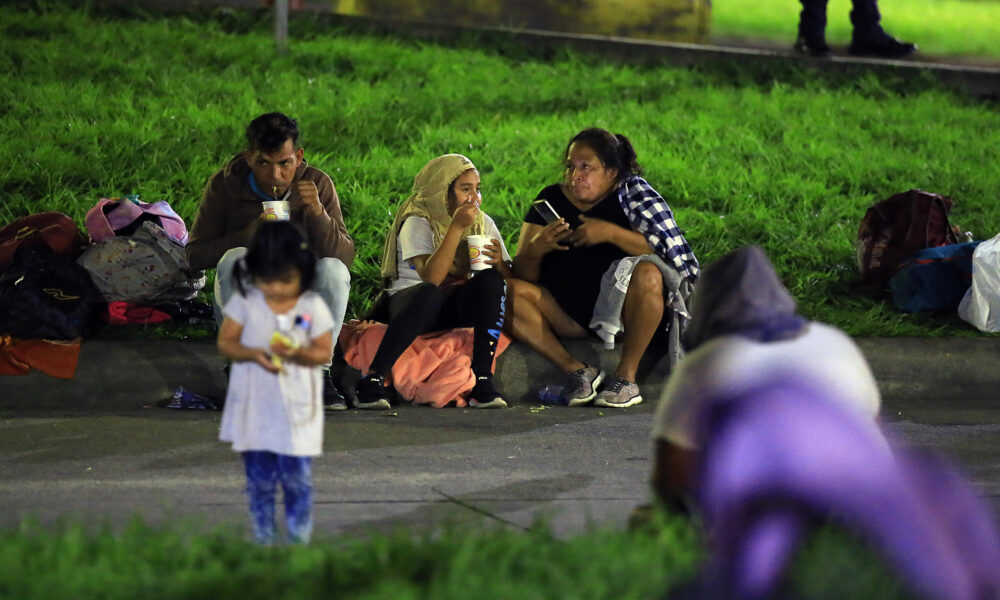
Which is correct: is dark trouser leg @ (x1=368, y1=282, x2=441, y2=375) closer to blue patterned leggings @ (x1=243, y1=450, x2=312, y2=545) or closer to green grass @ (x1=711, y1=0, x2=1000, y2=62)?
blue patterned leggings @ (x1=243, y1=450, x2=312, y2=545)

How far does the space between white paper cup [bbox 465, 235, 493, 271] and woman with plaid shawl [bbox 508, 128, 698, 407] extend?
0.36 metres

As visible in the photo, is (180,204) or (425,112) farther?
(425,112)

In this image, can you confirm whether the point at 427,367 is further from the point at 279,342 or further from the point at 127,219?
the point at 279,342

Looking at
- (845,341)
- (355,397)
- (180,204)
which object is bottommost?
(355,397)

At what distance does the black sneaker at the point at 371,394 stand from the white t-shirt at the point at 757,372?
11.2ft

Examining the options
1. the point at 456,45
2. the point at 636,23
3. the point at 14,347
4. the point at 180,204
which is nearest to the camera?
the point at 14,347

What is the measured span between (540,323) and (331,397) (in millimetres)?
1121

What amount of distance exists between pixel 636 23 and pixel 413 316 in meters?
7.58

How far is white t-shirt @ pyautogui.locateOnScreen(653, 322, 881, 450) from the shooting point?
3205 millimetres

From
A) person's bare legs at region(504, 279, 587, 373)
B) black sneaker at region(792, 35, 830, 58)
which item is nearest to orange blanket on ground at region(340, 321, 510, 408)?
person's bare legs at region(504, 279, 587, 373)

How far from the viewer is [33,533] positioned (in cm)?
341

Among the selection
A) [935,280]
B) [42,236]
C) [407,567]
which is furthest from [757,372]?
[935,280]

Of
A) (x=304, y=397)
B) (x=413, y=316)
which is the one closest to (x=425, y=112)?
(x=413, y=316)

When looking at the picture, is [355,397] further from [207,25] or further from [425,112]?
[207,25]
